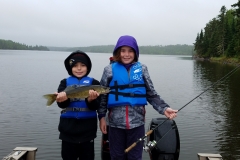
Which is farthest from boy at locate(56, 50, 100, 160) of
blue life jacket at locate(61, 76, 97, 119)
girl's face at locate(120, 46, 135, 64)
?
girl's face at locate(120, 46, 135, 64)

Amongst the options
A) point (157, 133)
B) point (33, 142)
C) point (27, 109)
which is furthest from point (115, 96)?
point (27, 109)

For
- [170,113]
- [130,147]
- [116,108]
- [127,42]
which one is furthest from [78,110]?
[170,113]

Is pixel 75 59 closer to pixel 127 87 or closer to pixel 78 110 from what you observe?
pixel 78 110

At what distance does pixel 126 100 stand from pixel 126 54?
2.29 ft

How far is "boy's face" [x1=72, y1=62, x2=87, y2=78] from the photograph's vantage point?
156 inches

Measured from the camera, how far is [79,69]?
13.0 feet

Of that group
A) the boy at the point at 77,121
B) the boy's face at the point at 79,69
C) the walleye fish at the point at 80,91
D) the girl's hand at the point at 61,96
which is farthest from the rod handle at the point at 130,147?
the boy's face at the point at 79,69

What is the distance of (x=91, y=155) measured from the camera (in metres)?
3.88

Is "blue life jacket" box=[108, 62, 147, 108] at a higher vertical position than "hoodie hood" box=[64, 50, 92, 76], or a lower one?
lower

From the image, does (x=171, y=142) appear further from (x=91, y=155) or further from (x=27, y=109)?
(x=27, y=109)

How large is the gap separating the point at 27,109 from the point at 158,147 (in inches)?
472

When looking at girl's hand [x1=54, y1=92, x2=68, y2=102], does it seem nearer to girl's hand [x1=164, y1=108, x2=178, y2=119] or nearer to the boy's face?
the boy's face

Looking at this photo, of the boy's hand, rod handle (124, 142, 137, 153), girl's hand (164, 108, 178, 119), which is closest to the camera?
the boy's hand

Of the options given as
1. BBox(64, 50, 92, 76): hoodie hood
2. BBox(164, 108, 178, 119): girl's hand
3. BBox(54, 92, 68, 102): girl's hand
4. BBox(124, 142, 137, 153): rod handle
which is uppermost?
BBox(64, 50, 92, 76): hoodie hood
